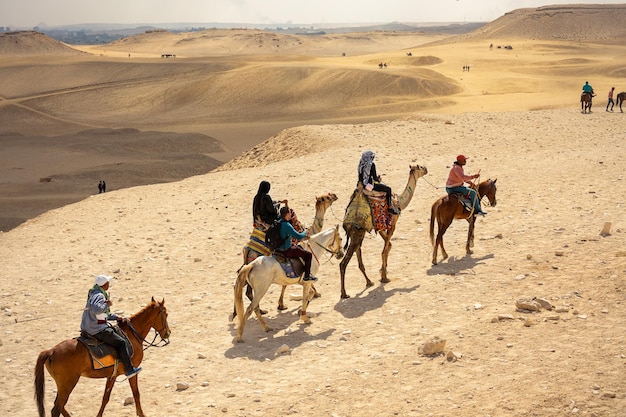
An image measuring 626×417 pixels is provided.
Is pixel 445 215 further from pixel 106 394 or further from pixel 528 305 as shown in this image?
pixel 106 394

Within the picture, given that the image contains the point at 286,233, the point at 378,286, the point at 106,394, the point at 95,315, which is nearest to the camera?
the point at 95,315

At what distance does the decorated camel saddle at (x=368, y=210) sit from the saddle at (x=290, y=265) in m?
1.79

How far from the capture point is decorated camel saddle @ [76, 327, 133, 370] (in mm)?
9180

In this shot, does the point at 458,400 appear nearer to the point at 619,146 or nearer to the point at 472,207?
the point at 472,207

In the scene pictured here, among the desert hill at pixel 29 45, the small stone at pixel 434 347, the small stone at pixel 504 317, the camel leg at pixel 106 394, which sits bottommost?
the camel leg at pixel 106 394

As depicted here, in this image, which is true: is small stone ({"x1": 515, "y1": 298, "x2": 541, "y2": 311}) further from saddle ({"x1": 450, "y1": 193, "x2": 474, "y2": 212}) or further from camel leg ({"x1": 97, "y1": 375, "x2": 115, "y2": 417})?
camel leg ({"x1": 97, "y1": 375, "x2": 115, "y2": 417})

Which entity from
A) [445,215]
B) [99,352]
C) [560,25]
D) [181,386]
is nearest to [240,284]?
[181,386]

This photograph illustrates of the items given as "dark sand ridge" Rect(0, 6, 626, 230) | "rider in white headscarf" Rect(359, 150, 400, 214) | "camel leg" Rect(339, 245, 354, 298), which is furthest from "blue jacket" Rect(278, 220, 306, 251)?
"dark sand ridge" Rect(0, 6, 626, 230)

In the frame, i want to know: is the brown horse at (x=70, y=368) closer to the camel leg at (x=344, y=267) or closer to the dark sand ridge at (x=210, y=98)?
the camel leg at (x=344, y=267)

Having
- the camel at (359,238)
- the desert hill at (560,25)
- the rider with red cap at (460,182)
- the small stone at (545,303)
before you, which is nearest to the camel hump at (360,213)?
the camel at (359,238)

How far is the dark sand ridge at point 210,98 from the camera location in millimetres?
41906

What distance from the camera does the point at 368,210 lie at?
43.7ft

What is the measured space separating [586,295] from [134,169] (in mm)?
31116

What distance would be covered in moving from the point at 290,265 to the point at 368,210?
2241 mm
